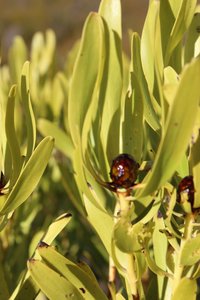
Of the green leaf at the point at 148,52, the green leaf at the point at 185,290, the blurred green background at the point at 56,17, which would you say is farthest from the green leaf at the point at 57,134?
the blurred green background at the point at 56,17

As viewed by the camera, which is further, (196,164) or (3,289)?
(3,289)

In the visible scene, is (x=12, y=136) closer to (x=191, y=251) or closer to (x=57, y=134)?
(x=191, y=251)

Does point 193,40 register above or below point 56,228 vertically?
above

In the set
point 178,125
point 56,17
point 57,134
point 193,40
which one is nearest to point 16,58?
point 57,134

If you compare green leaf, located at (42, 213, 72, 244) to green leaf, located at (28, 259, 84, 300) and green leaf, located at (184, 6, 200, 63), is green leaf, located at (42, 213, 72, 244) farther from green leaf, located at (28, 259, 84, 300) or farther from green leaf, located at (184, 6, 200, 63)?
green leaf, located at (184, 6, 200, 63)

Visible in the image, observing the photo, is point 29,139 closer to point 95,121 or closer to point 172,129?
point 95,121

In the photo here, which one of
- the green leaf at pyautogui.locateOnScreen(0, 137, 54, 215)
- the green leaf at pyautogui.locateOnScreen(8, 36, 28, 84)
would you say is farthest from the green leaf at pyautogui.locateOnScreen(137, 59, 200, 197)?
the green leaf at pyautogui.locateOnScreen(8, 36, 28, 84)

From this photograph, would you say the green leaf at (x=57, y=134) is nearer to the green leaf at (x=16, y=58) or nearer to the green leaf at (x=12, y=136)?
the green leaf at (x=12, y=136)
